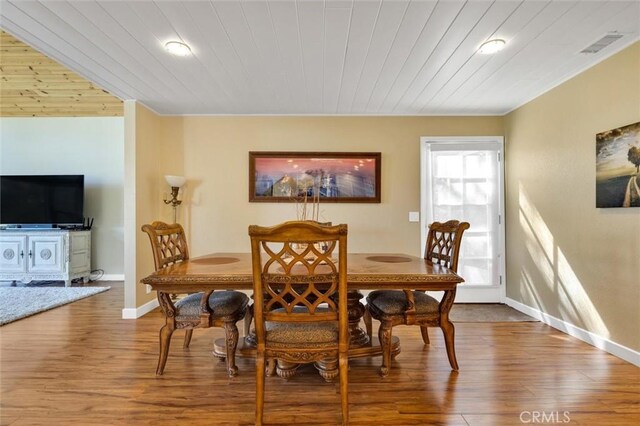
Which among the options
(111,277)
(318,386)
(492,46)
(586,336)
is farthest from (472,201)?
(111,277)

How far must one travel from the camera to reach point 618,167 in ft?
7.89

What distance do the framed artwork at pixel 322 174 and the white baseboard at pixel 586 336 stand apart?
6.83ft

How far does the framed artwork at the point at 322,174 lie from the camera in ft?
12.8

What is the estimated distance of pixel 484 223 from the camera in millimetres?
3922

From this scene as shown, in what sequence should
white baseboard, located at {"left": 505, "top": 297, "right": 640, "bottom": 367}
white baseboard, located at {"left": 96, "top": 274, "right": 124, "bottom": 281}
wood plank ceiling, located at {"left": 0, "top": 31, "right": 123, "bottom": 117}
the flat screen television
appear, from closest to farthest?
1. white baseboard, located at {"left": 505, "top": 297, "right": 640, "bottom": 367}
2. wood plank ceiling, located at {"left": 0, "top": 31, "right": 123, "bottom": 117}
3. the flat screen television
4. white baseboard, located at {"left": 96, "top": 274, "right": 124, "bottom": 281}

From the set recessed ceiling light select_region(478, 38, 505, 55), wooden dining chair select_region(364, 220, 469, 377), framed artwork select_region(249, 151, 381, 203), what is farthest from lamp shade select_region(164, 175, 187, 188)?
recessed ceiling light select_region(478, 38, 505, 55)

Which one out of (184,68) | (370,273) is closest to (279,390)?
(370,273)

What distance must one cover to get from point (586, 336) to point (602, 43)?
2.36 meters

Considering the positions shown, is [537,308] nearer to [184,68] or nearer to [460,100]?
[460,100]

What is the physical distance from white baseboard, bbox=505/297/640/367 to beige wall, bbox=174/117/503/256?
1.56 meters

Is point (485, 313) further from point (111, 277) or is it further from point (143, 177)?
point (111, 277)

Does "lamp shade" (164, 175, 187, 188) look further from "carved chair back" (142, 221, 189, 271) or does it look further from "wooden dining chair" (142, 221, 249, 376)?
"wooden dining chair" (142, 221, 249, 376)

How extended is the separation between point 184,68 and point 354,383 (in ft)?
9.23

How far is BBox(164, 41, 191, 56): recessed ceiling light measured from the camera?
88.6 inches
